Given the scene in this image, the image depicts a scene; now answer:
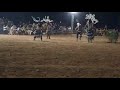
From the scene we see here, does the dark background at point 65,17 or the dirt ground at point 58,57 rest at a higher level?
the dark background at point 65,17

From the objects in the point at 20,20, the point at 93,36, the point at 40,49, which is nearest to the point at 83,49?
the point at 93,36

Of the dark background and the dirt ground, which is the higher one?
the dark background

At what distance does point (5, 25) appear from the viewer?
8.20 m

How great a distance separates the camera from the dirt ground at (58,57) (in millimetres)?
8039

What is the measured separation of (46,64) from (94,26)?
3.85 feet

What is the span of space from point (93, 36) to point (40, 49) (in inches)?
41.1

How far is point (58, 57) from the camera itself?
8148 mm

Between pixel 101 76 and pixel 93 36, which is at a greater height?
pixel 93 36

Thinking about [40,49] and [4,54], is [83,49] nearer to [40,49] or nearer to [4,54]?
[40,49]

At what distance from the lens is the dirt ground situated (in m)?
8.04

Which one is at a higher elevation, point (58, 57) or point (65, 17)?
point (65, 17)
